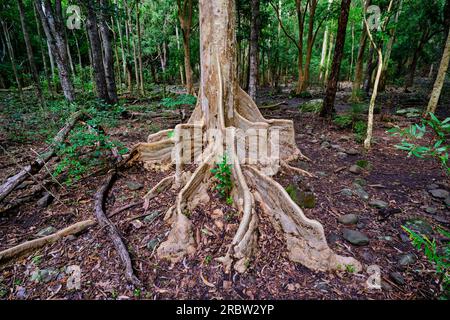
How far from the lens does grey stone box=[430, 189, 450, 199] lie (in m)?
3.80

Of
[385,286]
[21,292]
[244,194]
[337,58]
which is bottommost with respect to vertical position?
[21,292]

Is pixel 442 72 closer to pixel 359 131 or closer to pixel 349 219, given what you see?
pixel 359 131

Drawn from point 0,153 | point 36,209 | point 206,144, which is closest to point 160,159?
point 206,144

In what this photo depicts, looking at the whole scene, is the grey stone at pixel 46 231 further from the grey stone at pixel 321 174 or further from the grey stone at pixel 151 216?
the grey stone at pixel 321 174

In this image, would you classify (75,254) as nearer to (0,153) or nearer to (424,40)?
(0,153)

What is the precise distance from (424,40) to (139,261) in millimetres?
24432

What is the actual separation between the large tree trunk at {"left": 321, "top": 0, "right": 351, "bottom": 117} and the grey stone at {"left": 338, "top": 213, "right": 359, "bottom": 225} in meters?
5.54

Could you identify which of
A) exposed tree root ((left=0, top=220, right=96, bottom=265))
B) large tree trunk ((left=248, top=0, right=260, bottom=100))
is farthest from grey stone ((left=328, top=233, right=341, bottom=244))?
large tree trunk ((left=248, top=0, right=260, bottom=100))

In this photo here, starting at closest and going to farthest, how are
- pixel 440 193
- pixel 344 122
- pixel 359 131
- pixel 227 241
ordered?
pixel 227 241
pixel 440 193
pixel 359 131
pixel 344 122

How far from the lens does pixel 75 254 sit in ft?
9.68

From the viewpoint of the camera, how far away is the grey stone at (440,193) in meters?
3.80

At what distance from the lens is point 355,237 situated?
306cm

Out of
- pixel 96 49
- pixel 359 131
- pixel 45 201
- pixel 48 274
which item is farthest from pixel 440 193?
pixel 96 49

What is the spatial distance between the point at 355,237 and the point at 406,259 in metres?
0.57
